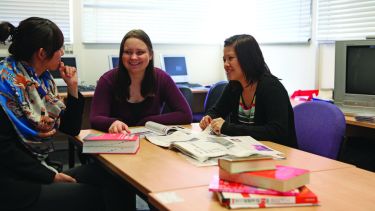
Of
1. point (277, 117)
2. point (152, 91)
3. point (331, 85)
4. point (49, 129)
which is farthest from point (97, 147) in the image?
point (331, 85)

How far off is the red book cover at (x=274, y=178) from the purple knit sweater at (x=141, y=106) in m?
1.19

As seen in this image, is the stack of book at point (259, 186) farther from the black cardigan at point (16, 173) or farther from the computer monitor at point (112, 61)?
the computer monitor at point (112, 61)

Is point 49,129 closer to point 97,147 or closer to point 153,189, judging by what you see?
point 97,147

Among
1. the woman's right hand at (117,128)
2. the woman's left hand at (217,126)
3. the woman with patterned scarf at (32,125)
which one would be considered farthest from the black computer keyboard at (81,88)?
the woman's left hand at (217,126)

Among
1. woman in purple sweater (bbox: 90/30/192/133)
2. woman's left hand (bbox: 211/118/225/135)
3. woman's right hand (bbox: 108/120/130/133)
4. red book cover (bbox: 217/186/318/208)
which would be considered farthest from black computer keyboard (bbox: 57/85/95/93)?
red book cover (bbox: 217/186/318/208)

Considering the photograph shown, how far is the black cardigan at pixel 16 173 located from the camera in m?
1.50

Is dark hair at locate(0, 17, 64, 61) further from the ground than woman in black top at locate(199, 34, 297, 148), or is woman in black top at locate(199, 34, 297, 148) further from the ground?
dark hair at locate(0, 17, 64, 61)

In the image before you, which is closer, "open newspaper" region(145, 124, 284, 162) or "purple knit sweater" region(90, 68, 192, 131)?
"open newspaper" region(145, 124, 284, 162)

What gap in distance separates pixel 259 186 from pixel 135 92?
1.40 m

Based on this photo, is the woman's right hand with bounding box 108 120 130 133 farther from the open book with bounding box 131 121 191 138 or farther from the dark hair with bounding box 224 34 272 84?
the dark hair with bounding box 224 34 272 84

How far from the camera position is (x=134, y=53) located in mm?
2375

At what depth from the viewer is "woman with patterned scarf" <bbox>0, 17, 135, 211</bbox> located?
1.54 m

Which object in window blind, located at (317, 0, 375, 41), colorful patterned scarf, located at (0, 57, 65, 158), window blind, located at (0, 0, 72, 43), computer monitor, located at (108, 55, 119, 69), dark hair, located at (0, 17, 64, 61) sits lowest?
colorful patterned scarf, located at (0, 57, 65, 158)

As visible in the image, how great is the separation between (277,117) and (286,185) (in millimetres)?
971
